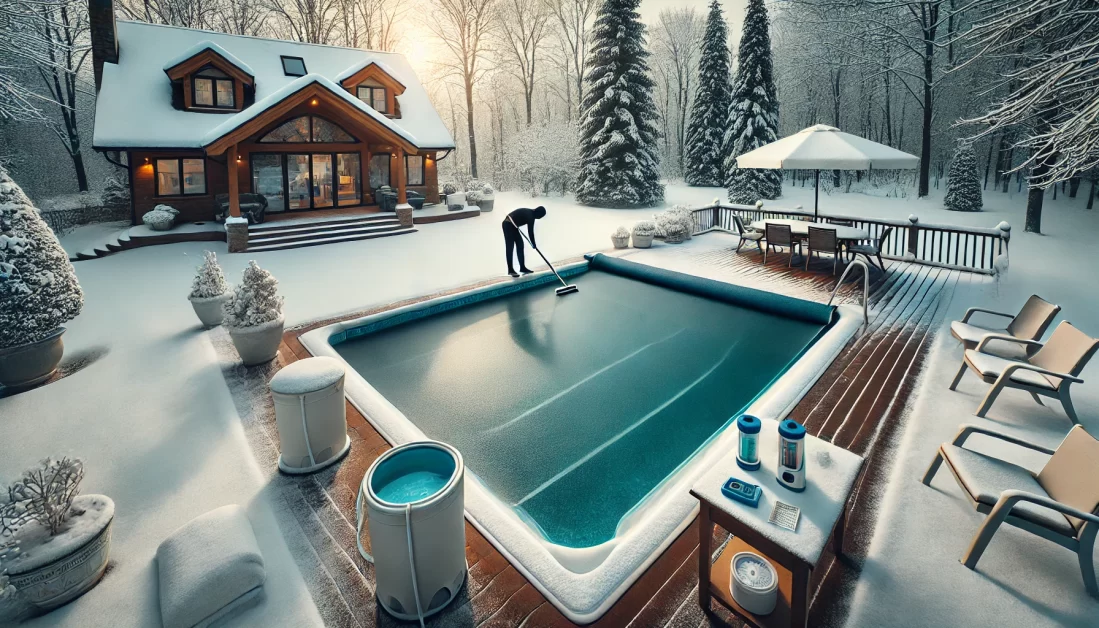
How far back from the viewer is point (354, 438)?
13.7 ft

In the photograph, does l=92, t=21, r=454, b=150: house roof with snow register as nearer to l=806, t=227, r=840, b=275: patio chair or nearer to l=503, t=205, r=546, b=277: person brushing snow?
l=503, t=205, r=546, b=277: person brushing snow

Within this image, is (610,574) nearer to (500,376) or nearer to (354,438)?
(354,438)

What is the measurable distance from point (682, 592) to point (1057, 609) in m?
1.84

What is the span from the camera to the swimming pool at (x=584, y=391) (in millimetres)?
3182

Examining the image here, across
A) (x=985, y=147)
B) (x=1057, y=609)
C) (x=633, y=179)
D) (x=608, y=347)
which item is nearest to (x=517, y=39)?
(x=633, y=179)

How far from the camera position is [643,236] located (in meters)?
11.8

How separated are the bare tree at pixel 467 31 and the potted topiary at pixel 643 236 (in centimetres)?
1590

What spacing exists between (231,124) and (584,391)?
11.7m

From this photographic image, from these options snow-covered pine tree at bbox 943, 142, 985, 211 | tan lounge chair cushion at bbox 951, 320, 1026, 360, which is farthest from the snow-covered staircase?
snow-covered pine tree at bbox 943, 142, 985, 211

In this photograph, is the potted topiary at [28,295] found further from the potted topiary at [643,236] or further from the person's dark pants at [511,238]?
the potted topiary at [643,236]

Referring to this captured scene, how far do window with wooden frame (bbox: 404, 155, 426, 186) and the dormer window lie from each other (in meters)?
1.89

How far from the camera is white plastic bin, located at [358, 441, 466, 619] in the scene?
2375 millimetres

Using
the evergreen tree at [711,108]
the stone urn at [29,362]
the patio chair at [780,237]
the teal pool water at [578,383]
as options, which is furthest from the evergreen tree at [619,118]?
the stone urn at [29,362]

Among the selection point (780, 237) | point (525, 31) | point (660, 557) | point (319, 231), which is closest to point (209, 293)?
point (660, 557)
